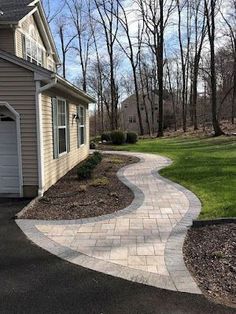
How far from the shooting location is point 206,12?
85.1ft

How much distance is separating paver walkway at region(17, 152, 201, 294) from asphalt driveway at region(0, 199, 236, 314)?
0.62 ft

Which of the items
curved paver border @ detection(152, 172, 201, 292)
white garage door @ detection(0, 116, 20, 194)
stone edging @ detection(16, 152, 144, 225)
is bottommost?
curved paver border @ detection(152, 172, 201, 292)

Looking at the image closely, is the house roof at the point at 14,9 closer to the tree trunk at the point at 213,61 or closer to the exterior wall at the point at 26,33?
the exterior wall at the point at 26,33

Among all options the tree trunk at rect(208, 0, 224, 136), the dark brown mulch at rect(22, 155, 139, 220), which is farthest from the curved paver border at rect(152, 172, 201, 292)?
the tree trunk at rect(208, 0, 224, 136)

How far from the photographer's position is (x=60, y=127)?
1084 centimetres

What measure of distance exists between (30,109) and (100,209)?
2899mm

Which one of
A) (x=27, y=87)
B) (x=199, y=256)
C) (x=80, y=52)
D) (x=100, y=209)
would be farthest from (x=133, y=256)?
(x=80, y=52)

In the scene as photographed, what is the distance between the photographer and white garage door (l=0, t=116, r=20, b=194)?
876 cm

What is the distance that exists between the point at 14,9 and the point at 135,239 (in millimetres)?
10832

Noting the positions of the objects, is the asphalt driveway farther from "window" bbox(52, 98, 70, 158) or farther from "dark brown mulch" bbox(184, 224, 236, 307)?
"window" bbox(52, 98, 70, 158)

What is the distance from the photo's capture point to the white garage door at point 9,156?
345 inches

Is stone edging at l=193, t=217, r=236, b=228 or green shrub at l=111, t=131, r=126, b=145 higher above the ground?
green shrub at l=111, t=131, r=126, b=145

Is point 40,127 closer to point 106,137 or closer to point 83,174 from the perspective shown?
point 83,174

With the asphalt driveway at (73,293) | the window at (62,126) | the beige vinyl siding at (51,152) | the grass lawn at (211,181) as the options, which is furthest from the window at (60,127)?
the asphalt driveway at (73,293)
